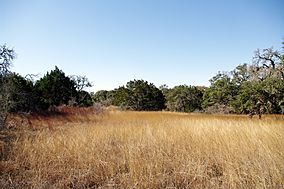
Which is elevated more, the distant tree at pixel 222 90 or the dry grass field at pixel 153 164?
the distant tree at pixel 222 90

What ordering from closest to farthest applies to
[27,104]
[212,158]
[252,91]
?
[212,158], [27,104], [252,91]

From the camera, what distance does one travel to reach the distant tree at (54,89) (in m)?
18.6

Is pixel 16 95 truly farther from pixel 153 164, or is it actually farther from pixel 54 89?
pixel 54 89

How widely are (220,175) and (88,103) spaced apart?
24.2 meters

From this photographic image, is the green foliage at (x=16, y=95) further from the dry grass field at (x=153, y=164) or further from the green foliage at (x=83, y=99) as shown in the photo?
the green foliage at (x=83, y=99)

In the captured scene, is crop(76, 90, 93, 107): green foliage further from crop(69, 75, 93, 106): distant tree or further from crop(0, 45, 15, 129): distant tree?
crop(0, 45, 15, 129): distant tree

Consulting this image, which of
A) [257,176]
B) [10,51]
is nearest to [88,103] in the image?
[10,51]

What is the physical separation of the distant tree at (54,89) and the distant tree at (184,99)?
56.4 ft

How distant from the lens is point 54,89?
19.5 metres

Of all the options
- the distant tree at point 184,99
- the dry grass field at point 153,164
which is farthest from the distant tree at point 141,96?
the dry grass field at point 153,164

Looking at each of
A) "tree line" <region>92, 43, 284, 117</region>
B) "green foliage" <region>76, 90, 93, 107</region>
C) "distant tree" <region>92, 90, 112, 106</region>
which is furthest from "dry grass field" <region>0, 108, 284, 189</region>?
"distant tree" <region>92, 90, 112, 106</region>

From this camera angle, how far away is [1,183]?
117 inches

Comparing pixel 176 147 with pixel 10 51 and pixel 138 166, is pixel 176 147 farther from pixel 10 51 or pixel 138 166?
pixel 10 51

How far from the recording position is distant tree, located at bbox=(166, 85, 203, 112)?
113ft
